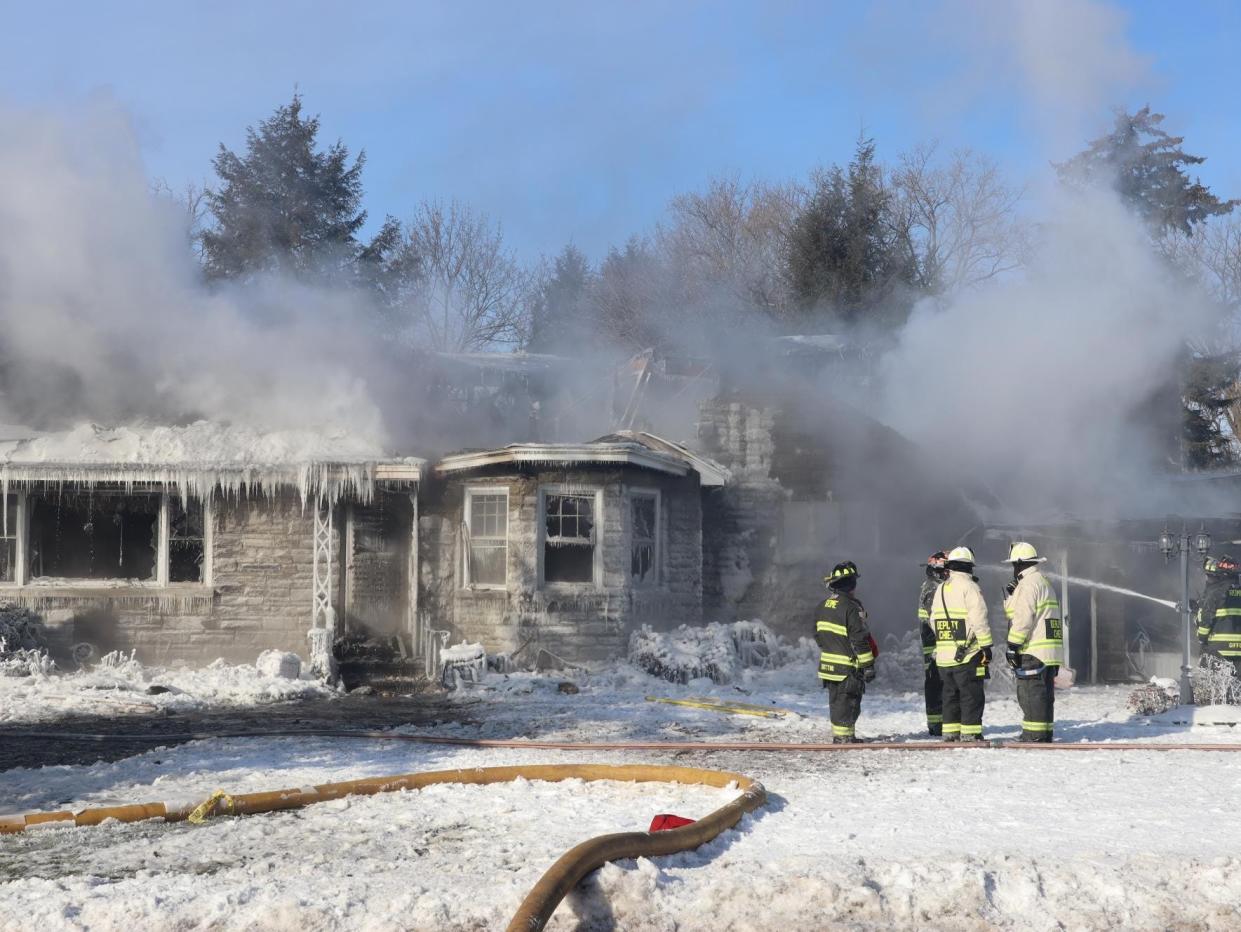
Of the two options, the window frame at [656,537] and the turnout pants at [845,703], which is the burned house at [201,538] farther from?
the turnout pants at [845,703]

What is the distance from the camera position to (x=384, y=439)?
57.7ft

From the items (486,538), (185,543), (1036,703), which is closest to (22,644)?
(185,543)

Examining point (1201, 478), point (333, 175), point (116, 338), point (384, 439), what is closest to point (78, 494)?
point (116, 338)

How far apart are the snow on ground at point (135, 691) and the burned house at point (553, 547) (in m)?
2.68

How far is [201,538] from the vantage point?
691 inches

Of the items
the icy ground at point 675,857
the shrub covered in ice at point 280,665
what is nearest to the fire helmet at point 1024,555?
the icy ground at point 675,857

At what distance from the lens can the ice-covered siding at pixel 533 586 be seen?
16750 millimetres

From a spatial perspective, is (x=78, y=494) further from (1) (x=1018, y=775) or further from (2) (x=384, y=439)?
(1) (x=1018, y=775)

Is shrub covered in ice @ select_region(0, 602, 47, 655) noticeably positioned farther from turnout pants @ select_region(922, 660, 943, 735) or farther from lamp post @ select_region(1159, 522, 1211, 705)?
lamp post @ select_region(1159, 522, 1211, 705)

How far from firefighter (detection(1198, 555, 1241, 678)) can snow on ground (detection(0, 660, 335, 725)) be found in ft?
32.1

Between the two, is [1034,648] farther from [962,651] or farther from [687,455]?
[687,455]

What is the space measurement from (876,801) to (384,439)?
11.3 meters

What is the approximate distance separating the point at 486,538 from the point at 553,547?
905mm

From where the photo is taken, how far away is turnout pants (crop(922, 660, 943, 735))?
10.9 meters
